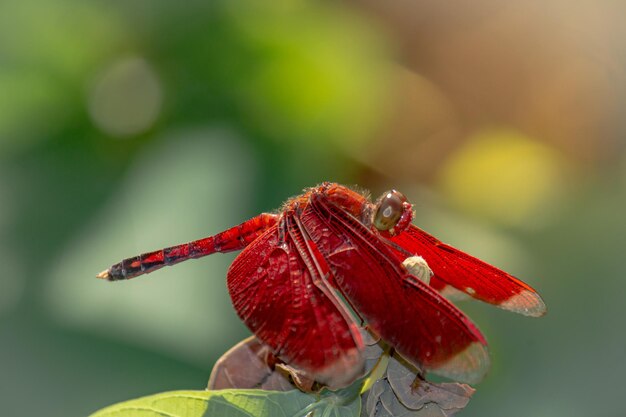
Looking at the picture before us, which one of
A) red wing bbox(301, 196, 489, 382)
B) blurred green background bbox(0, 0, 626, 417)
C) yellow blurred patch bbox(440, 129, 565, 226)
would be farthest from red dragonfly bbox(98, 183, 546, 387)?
yellow blurred patch bbox(440, 129, 565, 226)

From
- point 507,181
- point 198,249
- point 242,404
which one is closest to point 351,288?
point 242,404

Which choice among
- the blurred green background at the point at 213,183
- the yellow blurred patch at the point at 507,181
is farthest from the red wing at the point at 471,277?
the yellow blurred patch at the point at 507,181

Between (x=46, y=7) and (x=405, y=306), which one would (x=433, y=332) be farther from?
(x=46, y=7)

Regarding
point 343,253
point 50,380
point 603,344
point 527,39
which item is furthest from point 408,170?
point 343,253

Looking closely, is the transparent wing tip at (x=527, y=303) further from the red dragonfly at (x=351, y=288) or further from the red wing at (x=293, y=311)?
the red wing at (x=293, y=311)

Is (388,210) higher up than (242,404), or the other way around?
(388,210)

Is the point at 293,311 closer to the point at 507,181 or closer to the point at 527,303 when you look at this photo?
the point at 527,303
